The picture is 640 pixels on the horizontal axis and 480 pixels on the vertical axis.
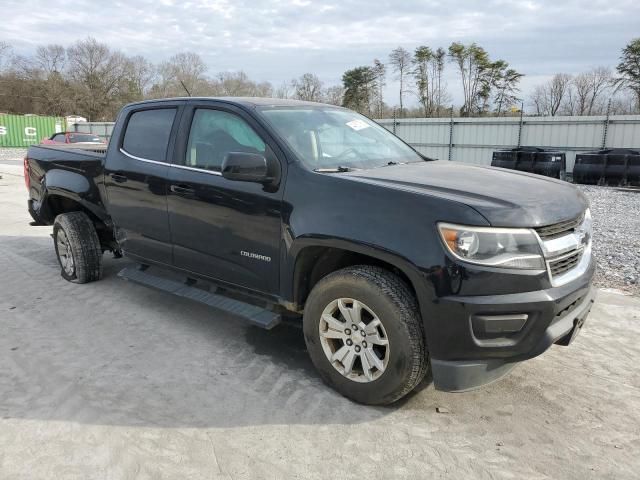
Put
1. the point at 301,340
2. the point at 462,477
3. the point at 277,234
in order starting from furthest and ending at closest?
the point at 301,340 → the point at 277,234 → the point at 462,477

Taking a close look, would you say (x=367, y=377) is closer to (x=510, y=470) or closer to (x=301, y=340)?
(x=510, y=470)

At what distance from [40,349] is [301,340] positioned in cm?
201

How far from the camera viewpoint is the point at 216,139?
391cm

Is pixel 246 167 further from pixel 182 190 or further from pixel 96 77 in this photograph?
pixel 96 77

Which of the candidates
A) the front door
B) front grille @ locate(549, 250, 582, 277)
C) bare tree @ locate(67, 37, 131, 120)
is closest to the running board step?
the front door

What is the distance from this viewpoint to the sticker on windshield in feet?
13.7

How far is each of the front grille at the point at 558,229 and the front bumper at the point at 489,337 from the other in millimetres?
290

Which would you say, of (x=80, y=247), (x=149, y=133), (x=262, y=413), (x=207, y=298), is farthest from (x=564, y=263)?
(x=80, y=247)

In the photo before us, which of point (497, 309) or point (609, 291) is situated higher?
point (497, 309)

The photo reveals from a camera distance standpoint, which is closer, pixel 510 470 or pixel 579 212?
pixel 510 470

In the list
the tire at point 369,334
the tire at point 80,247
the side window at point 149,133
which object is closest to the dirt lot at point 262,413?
the tire at point 369,334

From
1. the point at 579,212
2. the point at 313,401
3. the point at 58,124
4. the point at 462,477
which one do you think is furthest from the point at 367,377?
the point at 58,124

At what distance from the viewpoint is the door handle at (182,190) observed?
12.7 ft

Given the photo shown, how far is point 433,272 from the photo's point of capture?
2.66 m
